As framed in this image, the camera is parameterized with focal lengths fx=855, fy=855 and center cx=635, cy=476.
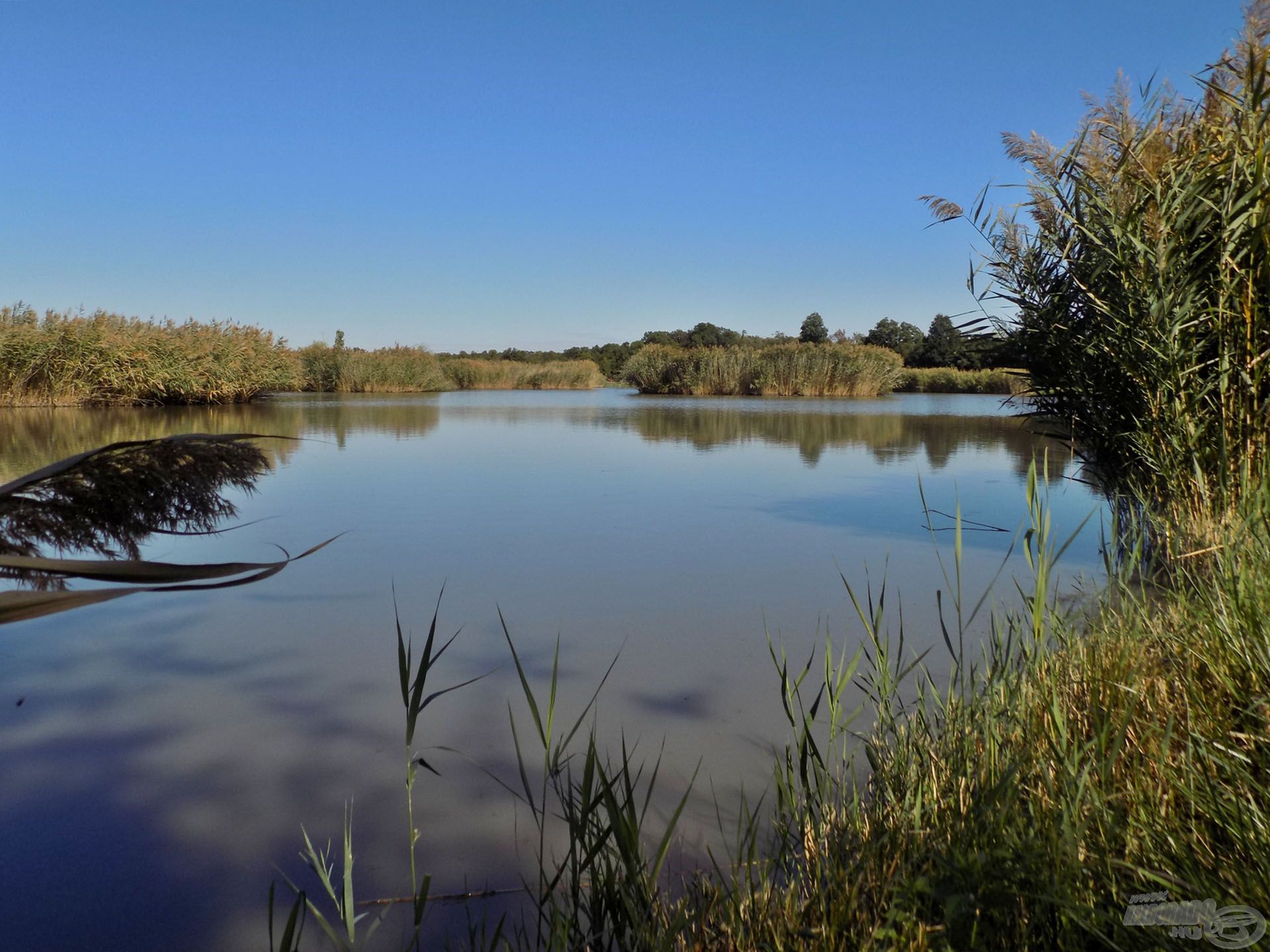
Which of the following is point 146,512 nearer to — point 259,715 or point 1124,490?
point 259,715

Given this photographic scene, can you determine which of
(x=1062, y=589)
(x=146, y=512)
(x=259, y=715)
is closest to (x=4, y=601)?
(x=146, y=512)

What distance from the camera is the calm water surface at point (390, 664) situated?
1.40 metres

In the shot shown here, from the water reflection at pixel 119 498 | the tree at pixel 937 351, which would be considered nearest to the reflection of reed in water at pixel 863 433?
the water reflection at pixel 119 498

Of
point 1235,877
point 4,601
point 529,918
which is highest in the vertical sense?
point 4,601

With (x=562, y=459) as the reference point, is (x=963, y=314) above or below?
above

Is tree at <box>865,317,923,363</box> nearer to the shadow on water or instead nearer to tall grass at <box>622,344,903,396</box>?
tall grass at <box>622,344,903,396</box>

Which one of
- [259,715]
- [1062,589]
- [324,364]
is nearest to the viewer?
[259,715]

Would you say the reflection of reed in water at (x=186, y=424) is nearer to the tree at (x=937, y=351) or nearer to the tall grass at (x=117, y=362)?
the tall grass at (x=117, y=362)

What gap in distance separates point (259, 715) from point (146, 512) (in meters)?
1.53

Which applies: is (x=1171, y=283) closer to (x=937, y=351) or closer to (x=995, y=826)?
(x=995, y=826)

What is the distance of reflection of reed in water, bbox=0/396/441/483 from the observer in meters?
6.71

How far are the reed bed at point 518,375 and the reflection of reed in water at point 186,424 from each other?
11000 mm

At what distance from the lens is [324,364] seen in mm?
22109

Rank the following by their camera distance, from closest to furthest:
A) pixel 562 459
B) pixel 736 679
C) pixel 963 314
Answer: pixel 736 679 → pixel 963 314 → pixel 562 459
